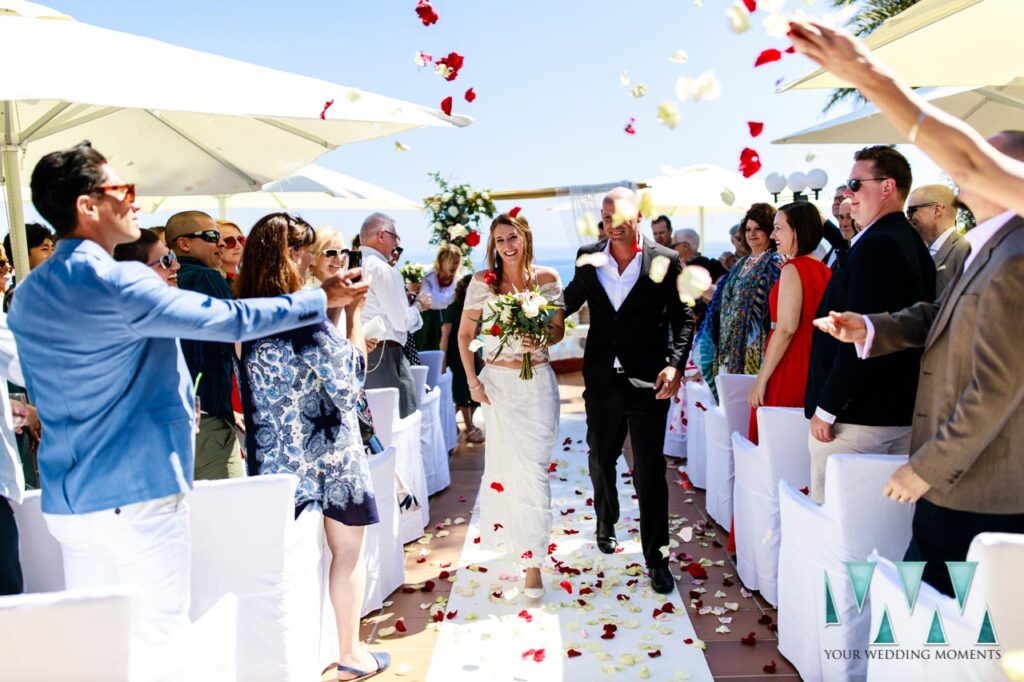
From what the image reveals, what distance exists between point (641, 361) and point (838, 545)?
5.02 ft

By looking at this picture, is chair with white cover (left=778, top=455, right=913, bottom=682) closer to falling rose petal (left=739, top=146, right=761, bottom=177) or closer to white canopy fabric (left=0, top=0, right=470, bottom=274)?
falling rose petal (left=739, top=146, right=761, bottom=177)

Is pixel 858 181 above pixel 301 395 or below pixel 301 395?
above

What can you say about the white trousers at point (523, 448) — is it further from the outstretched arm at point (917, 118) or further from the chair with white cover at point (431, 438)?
the outstretched arm at point (917, 118)

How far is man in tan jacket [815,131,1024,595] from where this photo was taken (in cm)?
199

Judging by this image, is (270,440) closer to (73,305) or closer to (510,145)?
(73,305)

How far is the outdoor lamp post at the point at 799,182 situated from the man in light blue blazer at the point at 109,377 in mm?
5169

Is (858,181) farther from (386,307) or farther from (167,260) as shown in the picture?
(386,307)

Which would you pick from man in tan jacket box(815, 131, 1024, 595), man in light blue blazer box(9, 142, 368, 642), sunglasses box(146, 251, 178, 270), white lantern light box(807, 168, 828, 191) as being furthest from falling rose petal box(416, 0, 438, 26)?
white lantern light box(807, 168, 828, 191)

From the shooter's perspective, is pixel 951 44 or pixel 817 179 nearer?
pixel 951 44

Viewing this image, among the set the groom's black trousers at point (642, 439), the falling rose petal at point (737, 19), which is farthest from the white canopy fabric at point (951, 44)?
the groom's black trousers at point (642, 439)

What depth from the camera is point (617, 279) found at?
398cm

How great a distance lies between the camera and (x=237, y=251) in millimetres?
4047

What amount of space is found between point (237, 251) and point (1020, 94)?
5.35 meters

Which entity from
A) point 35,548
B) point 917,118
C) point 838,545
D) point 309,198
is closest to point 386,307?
point 35,548
